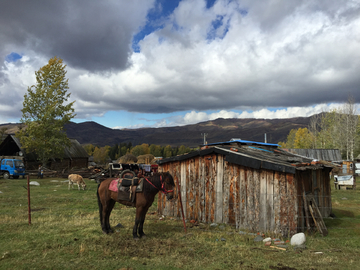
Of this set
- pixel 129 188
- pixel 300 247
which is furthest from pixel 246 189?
pixel 129 188

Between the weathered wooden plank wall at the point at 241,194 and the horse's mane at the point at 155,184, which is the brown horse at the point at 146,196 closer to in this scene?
the horse's mane at the point at 155,184

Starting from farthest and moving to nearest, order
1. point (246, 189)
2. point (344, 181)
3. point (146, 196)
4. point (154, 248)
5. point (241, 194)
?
point (344, 181) → point (241, 194) → point (246, 189) → point (146, 196) → point (154, 248)

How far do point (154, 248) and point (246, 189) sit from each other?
427 centimetres

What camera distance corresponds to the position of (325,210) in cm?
1296

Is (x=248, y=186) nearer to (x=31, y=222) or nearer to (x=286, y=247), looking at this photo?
(x=286, y=247)

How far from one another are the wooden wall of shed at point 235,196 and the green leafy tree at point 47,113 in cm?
3145

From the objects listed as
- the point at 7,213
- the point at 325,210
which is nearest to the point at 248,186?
the point at 325,210

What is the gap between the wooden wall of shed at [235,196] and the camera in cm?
901

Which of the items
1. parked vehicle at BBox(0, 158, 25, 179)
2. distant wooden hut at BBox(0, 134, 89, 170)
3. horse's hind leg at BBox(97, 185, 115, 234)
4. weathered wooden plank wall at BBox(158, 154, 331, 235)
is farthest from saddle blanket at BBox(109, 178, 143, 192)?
distant wooden hut at BBox(0, 134, 89, 170)

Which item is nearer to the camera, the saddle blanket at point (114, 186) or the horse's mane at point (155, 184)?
the horse's mane at point (155, 184)

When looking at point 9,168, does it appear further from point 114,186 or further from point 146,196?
point 146,196

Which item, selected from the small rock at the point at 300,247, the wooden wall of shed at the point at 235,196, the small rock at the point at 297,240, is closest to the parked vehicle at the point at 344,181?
the wooden wall of shed at the point at 235,196

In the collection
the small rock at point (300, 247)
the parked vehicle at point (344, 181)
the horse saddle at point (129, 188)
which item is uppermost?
the horse saddle at point (129, 188)

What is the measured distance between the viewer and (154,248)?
752 centimetres
